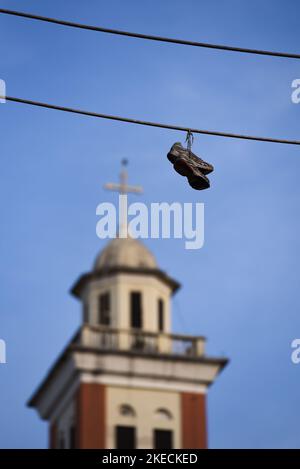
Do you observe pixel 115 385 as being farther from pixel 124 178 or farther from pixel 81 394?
pixel 124 178

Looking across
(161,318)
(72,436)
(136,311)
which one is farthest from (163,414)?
(136,311)

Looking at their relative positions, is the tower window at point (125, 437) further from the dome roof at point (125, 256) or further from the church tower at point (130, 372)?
the dome roof at point (125, 256)

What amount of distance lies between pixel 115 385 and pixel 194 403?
287 cm

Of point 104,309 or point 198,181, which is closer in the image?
point 198,181

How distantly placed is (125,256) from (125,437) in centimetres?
783

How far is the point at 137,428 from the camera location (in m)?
65.6

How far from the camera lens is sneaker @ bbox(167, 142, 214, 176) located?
24.2 m

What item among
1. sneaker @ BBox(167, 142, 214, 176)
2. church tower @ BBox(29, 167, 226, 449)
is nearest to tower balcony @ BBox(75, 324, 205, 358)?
church tower @ BBox(29, 167, 226, 449)

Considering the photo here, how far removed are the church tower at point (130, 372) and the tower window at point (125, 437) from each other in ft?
0.11

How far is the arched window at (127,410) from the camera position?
6669cm

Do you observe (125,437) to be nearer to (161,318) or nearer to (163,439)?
(163,439)

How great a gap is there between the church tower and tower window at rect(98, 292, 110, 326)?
36 mm

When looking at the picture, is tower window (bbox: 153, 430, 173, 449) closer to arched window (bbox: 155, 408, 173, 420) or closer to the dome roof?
arched window (bbox: 155, 408, 173, 420)

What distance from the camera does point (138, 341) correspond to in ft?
224
